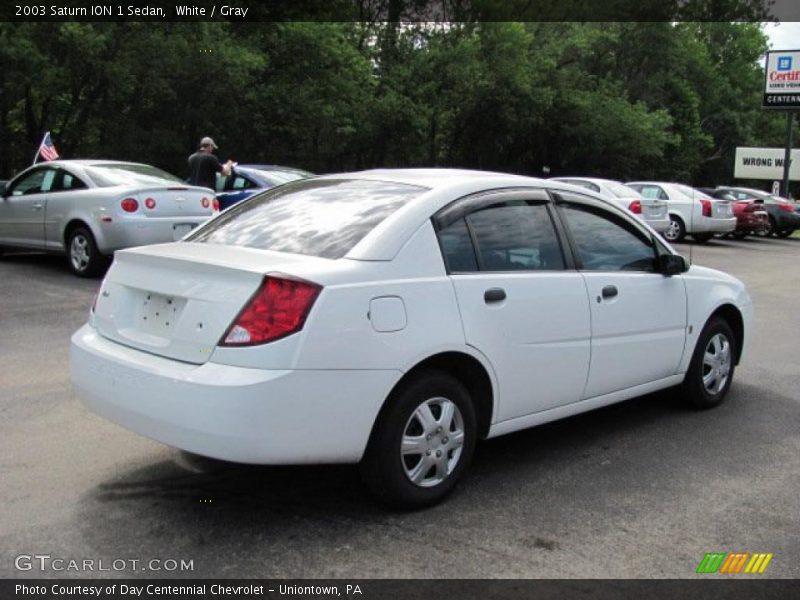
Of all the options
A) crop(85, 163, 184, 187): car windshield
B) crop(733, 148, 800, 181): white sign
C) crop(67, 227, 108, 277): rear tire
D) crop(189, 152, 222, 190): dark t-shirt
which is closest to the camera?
crop(67, 227, 108, 277): rear tire

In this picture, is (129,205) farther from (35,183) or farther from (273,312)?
(273,312)

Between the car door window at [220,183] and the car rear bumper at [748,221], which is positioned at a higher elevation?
the car door window at [220,183]

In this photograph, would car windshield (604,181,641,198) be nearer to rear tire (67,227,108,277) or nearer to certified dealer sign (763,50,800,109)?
rear tire (67,227,108,277)

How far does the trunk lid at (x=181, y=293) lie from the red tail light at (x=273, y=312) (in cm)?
4

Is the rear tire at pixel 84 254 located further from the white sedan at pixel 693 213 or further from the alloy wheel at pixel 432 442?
the white sedan at pixel 693 213

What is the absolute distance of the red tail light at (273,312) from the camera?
337cm

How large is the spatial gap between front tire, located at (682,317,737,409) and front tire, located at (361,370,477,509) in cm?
217

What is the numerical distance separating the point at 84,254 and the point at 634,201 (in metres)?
11.0

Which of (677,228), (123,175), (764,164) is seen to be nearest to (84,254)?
(123,175)

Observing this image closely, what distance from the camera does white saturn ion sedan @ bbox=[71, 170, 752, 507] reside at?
3.37 m

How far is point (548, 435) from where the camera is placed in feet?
16.4

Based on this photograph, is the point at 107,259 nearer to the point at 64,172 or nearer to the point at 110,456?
the point at 64,172

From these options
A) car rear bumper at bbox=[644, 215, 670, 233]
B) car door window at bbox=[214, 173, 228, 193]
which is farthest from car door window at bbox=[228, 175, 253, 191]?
car rear bumper at bbox=[644, 215, 670, 233]

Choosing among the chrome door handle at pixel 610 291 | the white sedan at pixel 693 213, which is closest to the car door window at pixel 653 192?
the white sedan at pixel 693 213
